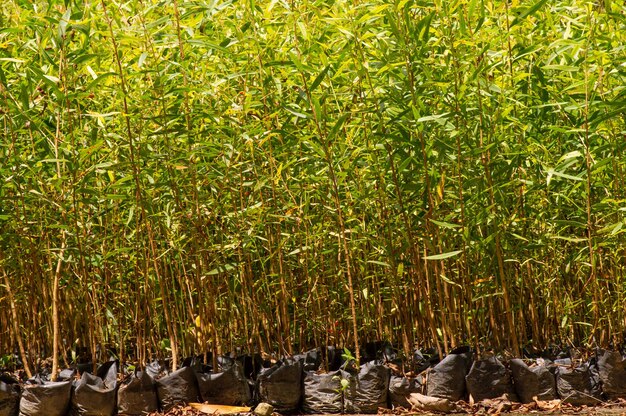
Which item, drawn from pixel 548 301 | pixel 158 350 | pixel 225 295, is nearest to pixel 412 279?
pixel 548 301

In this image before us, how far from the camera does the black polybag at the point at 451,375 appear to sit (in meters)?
3.31

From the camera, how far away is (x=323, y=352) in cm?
373

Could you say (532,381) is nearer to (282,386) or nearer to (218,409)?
(282,386)

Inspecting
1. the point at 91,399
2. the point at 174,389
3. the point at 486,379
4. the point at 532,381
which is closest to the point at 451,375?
the point at 486,379

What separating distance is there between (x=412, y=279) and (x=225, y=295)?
3.08 ft

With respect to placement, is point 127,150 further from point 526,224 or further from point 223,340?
point 526,224

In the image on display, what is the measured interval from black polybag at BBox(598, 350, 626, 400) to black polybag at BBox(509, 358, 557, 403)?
0.19 metres

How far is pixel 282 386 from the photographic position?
3.38m

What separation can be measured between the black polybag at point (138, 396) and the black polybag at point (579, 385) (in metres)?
1.61

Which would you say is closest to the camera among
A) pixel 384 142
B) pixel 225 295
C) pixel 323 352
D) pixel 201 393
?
pixel 384 142

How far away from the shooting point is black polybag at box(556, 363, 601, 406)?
3.31 meters

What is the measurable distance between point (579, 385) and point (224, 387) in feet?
4.59

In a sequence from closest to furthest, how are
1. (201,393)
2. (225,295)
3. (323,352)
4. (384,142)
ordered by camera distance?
(384,142) < (201,393) < (323,352) < (225,295)

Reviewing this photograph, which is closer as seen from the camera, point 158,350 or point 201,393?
point 201,393
